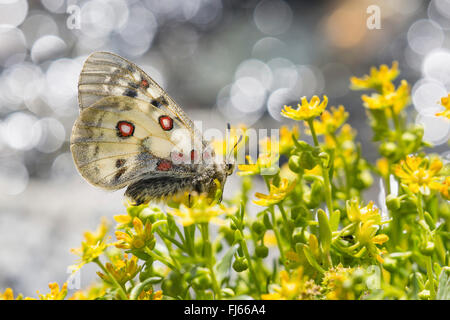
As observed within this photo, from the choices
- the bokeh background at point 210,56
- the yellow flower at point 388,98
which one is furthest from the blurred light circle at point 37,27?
the yellow flower at point 388,98

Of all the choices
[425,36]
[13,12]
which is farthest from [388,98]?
[13,12]

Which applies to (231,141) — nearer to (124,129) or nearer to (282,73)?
(124,129)

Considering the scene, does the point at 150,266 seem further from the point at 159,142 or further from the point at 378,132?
the point at 378,132

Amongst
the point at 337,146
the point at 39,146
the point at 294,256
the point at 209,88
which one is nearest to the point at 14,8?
the point at 39,146

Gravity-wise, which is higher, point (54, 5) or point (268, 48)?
point (54, 5)

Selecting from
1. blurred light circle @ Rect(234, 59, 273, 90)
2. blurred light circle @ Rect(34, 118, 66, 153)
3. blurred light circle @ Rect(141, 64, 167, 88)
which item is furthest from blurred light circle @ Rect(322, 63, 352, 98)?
blurred light circle @ Rect(34, 118, 66, 153)

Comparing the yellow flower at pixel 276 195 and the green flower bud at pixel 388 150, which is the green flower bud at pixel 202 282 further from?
the green flower bud at pixel 388 150

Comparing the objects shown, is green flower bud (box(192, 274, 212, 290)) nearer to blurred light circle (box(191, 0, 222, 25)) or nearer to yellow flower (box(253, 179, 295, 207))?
yellow flower (box(253, 179, 295, 207))
